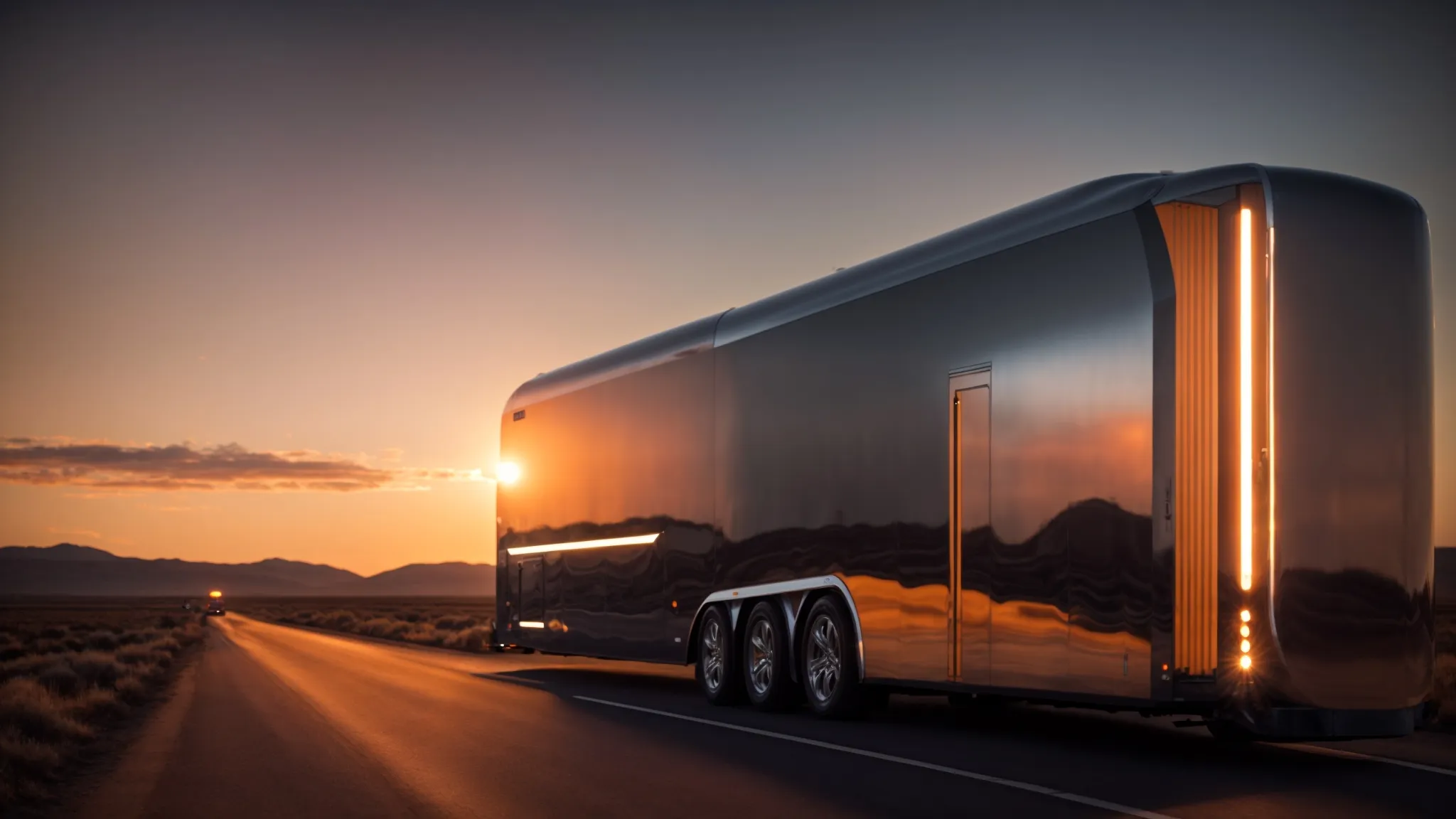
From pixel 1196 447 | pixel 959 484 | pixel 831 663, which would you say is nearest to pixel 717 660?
pixel 831 663

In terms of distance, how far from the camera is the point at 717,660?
15.4 metres

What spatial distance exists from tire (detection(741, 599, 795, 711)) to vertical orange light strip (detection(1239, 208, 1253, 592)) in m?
5.73

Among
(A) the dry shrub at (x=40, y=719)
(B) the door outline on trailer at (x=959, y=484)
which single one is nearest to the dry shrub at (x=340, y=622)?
(A) the dry shrub at (x=40, y=719)

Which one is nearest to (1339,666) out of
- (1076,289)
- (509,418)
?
(1076,289)

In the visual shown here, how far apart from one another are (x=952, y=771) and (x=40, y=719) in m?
9.75

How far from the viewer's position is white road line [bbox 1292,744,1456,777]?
9711mm

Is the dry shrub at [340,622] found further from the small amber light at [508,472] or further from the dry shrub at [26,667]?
the small amber light at [508,472]

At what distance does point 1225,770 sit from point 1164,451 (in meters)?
2.15

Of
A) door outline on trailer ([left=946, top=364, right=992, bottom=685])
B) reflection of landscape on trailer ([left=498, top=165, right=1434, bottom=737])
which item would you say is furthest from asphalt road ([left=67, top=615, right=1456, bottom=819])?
door outline on trailer ([left=946, top=364, right=992, bottom=685])

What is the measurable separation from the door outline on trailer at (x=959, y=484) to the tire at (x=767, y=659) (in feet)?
9.72

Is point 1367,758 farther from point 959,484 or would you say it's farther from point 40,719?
point 40,719

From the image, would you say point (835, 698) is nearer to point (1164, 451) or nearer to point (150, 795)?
point (1164, 451)

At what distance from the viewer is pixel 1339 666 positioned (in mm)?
9102

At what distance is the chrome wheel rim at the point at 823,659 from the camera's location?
43.0ft
